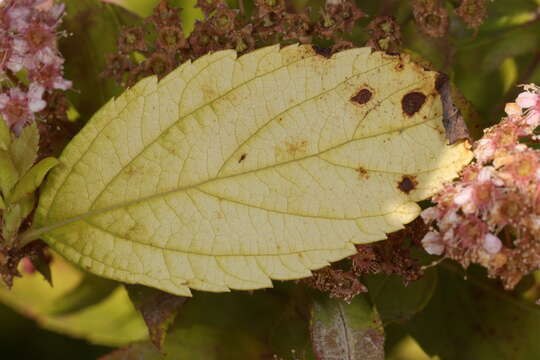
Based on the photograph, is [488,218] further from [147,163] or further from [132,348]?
[132,348]

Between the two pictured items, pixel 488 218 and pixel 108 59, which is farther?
pixel 108 59

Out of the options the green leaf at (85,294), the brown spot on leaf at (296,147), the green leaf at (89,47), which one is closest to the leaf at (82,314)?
the green leaf at (85,294)

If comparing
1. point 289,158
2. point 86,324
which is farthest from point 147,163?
point 86,324

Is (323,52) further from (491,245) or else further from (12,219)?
(12,219)

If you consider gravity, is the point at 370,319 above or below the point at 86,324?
above

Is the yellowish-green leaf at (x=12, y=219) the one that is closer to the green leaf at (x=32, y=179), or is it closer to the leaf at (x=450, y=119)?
the green leaf at (x=32, y=179)

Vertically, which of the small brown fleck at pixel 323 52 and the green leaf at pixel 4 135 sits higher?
the small brown fleck at pixel 323 52

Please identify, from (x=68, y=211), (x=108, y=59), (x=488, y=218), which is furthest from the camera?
(x=108, y=59)

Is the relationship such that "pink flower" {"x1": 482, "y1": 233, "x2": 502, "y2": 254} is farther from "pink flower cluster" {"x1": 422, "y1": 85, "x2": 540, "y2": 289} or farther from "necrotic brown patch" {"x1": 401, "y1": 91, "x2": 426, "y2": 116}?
"necrotic brown patch" {"x1": 401, "y1": 91, "x2": 426, "y2": 116}
